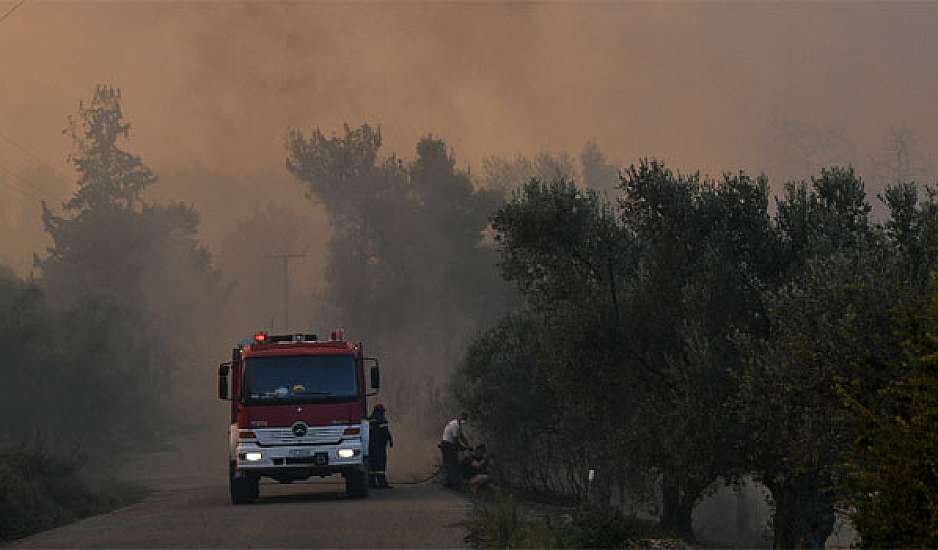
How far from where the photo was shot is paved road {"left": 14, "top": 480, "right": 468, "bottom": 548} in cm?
1938

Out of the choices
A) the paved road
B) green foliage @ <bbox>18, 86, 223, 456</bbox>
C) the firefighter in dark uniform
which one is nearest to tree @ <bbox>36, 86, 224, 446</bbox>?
green foliage @ <bbox>18, 86, 223, 456</bbox>

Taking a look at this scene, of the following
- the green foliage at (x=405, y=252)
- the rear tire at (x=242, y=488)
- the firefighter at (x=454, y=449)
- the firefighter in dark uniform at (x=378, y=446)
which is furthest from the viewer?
the green foliage at (x=405, y=252)

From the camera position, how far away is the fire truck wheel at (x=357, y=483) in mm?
27391

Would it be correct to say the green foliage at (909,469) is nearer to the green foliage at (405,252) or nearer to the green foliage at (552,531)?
the green foliage at (552,531)

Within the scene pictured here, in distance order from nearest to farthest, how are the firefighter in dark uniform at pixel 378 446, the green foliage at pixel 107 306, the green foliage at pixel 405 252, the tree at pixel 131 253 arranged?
1. the firefighter in dark uniform at pixel 378 446
2. the green foliage at pixel 107 306
3. the green foliage at pixel 405 252
4. the tree at pixel 131 253

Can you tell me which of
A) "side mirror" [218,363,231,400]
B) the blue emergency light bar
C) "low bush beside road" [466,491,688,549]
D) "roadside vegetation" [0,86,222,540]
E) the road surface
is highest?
"roadside vegetation" [0,86,222,540]

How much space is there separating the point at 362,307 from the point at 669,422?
77.5 m

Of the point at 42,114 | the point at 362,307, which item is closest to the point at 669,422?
the point at 362,307

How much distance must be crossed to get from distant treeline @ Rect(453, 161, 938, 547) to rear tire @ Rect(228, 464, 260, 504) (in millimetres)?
6143

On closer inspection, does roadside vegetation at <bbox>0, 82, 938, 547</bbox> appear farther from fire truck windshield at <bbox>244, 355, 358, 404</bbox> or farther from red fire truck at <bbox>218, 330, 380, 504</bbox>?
fire truck windshield at <bbox>244, 355, 358, 404</bbox>

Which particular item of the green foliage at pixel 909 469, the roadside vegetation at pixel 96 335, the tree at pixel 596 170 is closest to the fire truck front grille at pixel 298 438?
the roadside vegetation at pixel 96 335

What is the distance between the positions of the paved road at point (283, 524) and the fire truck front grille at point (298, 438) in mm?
1183

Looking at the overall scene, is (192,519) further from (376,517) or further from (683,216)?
(683,216)

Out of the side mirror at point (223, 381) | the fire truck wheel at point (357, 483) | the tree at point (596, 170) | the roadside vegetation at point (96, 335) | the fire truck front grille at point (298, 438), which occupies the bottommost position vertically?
the fire truck wheel at point (357, 483)
